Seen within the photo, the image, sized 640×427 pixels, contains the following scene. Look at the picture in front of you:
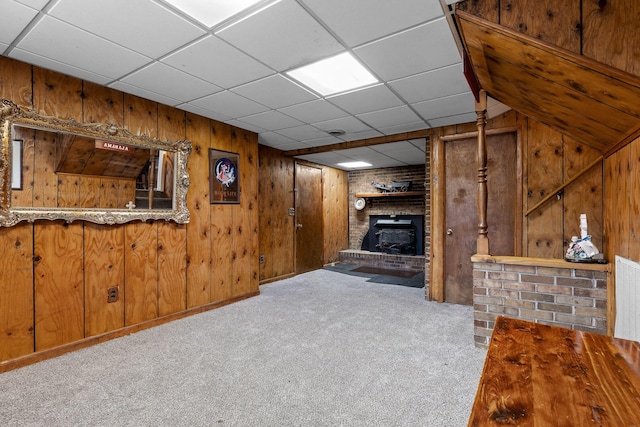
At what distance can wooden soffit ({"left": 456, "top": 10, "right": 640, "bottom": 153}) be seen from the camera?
1517 mm

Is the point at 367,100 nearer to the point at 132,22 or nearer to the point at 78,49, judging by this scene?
the point at 132,22

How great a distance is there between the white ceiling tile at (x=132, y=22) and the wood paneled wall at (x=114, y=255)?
94cm

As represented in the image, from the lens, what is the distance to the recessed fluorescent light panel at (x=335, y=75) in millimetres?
2428

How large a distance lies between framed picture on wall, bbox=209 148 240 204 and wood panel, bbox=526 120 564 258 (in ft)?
11.3

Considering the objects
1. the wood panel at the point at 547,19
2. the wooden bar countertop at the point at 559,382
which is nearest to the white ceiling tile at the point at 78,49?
the wood panel at the point at 547,19

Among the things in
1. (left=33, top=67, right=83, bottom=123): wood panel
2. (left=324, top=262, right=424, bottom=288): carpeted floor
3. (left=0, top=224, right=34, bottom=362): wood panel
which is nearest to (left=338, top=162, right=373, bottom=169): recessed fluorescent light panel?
(left=324, top=262, right=424, bottom=288): carpeted floor

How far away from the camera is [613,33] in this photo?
1373 mm

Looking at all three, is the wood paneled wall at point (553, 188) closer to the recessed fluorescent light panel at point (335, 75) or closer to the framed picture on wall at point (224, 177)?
the recessed fluorescent light panel at point (335, 75)

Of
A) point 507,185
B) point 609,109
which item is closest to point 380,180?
point 507,185

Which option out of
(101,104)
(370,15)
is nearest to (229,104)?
(101,104)

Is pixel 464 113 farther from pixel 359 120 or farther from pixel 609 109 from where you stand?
pixel 609 109

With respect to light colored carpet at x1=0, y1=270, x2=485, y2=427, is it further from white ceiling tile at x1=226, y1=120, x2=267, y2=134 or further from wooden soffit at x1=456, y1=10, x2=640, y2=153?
white ceiling tile at x1=226, y1=120, x2=267, y2=134

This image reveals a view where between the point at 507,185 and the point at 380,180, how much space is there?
3.61m

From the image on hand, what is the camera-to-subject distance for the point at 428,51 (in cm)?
224
